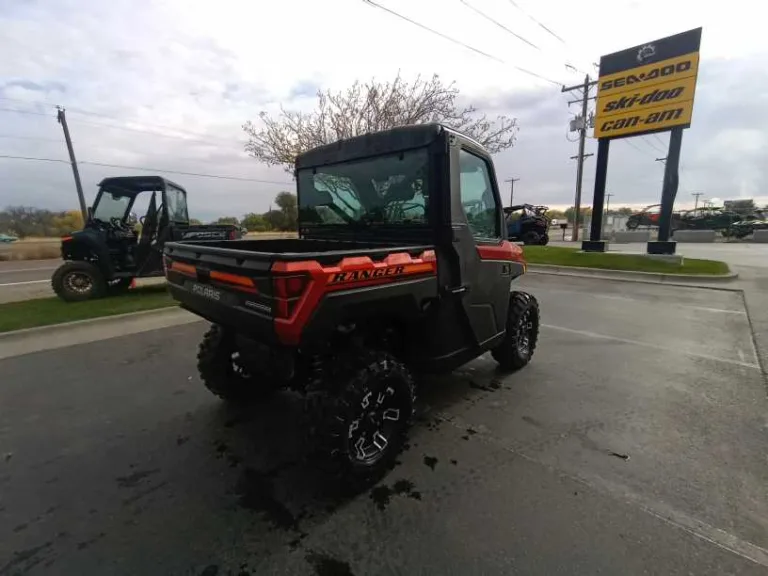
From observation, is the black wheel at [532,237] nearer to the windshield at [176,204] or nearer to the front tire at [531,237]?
the front tire at [531,237]

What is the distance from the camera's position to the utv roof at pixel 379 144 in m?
2.58

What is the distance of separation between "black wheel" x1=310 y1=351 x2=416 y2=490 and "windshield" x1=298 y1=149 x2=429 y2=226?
111 centimetres

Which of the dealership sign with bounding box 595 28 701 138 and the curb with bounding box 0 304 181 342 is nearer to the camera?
the curb with bounding box 0 304 181 342

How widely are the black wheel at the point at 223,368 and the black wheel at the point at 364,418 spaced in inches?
51.8

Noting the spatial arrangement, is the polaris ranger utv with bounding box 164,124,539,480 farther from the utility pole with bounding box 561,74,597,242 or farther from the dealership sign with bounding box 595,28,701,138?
the utility pole with bounding box 561,74,597,242

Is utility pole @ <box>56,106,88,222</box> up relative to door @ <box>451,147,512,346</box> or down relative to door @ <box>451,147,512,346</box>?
up

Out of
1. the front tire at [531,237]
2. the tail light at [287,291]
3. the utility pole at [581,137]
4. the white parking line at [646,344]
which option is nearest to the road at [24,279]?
the tail light at [287,291]

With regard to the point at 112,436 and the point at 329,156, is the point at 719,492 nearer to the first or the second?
the point at 329,156

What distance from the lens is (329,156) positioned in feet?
10.4

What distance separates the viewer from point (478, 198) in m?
3.04

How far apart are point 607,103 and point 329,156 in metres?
13.1

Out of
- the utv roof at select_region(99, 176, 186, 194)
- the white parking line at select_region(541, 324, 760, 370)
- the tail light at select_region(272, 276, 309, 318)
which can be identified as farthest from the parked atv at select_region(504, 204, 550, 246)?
the tail light at select_region(272, 276, 309, 318)

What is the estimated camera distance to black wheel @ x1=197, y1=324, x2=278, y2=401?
126 inches

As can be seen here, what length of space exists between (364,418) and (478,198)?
1.90m
